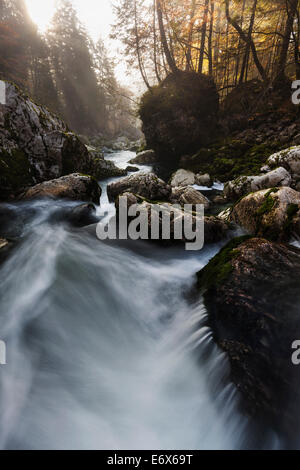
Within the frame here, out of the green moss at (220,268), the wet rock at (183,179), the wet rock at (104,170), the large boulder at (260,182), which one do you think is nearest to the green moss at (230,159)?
the wet rock at (183,179)

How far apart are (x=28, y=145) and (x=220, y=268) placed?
6.28m

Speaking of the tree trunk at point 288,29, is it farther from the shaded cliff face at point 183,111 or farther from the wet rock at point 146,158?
the wet rock at point 146,158

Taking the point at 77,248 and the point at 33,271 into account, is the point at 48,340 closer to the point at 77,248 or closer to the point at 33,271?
the point at 33,271

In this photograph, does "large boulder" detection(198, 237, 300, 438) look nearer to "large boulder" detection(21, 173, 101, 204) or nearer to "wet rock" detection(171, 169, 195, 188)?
"large boulder" detection(21, 173, 101, 204)

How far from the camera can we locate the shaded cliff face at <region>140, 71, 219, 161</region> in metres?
12.0

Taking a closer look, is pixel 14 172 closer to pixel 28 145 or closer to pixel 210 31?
pixel 28 145

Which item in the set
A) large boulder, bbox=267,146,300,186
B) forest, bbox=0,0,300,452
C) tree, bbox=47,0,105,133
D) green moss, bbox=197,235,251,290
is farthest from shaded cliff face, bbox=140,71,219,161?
tree, bbox=47,0,105,133

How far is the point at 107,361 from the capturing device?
2240mm

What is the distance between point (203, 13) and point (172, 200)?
12.1 metres

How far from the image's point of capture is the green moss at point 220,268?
101 inches

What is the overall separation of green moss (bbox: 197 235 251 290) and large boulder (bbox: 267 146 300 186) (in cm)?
Answer: 420

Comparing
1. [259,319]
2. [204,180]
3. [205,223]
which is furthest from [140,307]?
[204,180]
